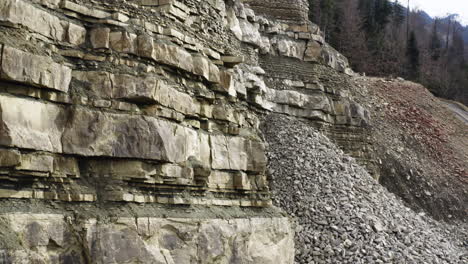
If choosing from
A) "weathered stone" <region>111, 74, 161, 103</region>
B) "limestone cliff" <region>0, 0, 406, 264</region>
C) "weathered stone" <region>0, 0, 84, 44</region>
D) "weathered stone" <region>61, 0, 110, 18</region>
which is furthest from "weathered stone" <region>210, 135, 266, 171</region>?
"weathered stone" <region>0, 0, 84, 44</region>

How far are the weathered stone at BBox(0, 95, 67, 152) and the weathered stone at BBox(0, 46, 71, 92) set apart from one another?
308 millimetres

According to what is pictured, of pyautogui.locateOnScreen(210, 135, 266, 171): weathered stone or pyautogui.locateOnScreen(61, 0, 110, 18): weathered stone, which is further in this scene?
pyautogui.locateOnScreen(210, 135, 266, 171): weathered stone

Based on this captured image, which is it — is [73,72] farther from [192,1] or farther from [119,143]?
[192,1]

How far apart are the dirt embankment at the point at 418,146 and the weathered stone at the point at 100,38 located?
21.0m

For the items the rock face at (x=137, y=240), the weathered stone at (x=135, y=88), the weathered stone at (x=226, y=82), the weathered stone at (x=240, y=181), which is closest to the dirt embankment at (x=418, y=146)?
the weathered stone at (x=240, y=181)

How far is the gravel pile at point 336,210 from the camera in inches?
695

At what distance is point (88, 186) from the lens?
10016 millimetres

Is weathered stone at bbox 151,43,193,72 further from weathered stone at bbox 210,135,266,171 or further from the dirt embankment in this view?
the dirt embankment

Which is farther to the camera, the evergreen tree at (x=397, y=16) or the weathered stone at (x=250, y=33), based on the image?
the evergreen tree at (x=397, y=16)

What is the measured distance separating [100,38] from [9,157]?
3.05 m

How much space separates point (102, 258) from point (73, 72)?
310 cm

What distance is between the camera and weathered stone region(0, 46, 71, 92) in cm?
876

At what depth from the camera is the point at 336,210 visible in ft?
62.8

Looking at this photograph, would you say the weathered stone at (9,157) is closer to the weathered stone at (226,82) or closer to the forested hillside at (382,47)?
the weathered stone at (226,82)
